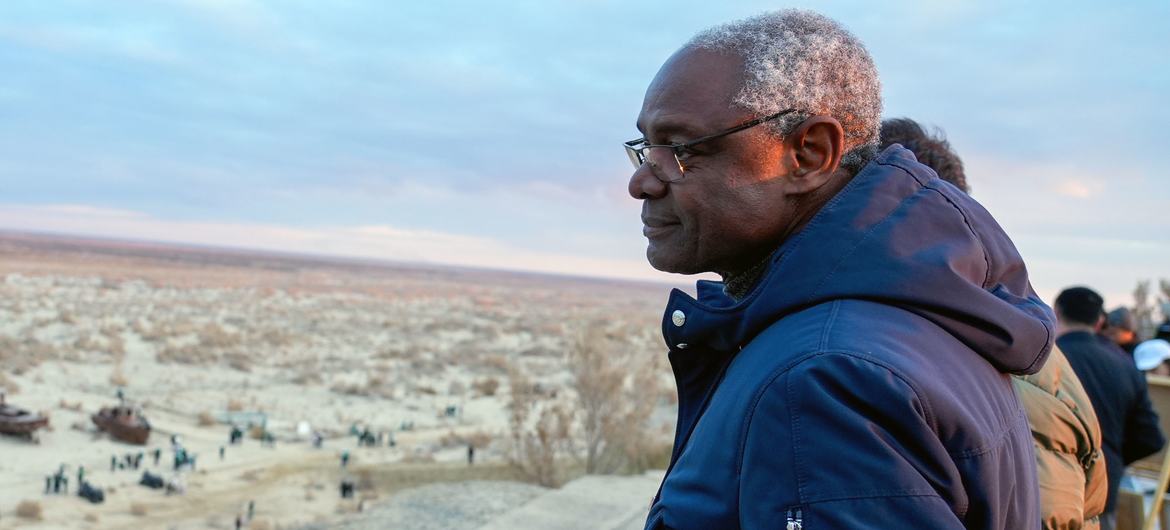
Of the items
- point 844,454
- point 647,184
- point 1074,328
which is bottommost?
point 844,454

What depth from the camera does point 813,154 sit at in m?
1.50

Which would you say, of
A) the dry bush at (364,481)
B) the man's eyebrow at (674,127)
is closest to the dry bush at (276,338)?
the dry bush at (364,481)

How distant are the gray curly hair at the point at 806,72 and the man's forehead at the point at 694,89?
0.02 meters

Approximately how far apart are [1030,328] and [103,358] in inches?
1134

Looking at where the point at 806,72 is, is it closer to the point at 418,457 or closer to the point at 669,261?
the point at 669,261

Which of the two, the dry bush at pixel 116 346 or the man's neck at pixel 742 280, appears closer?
the man's neck at pixel 742 280

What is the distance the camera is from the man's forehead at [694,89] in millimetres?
1494

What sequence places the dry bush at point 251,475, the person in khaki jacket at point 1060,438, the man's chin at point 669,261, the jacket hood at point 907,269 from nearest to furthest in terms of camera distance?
the jacket hood at point 907,269 < the man's chin at point 669,261 < the person in khaki jacket at point 1060,438 < the dry bush at point 251,475

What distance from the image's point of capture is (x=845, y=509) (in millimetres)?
1083

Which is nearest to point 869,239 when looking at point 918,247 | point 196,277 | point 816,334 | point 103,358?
point 918,247

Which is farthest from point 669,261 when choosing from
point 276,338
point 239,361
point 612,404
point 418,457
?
point 276,338

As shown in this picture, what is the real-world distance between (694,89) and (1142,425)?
4279 millimetres

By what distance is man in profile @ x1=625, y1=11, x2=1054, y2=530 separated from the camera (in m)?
1.12

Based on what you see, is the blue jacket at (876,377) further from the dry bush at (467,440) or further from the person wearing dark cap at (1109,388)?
the dry bush at (467,440)
